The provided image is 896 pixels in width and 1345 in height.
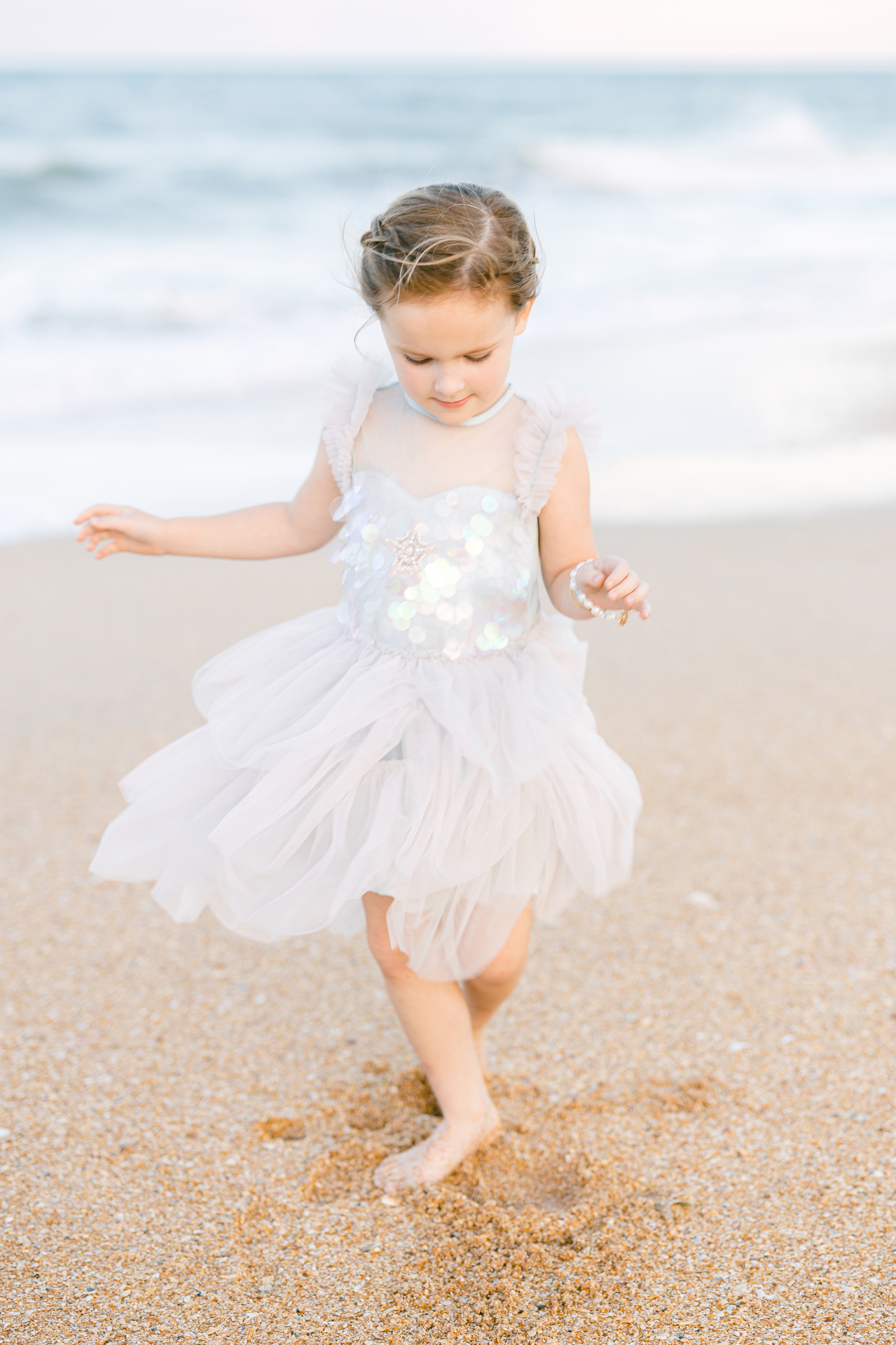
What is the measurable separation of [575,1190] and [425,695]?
89 centimetres

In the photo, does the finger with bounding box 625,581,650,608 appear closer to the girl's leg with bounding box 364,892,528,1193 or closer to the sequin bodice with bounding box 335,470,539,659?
the sequin bodice with bounding box 335,470,539,659

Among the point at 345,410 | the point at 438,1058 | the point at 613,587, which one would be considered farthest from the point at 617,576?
the point at 438,1058

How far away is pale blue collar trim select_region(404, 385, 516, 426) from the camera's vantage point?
6.59 ft

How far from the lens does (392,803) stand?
5.98 ft

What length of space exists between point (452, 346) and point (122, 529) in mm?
737

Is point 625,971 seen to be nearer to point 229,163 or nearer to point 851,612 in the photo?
point 851,612

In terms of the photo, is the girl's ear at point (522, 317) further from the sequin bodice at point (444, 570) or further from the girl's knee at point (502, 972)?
the girl's knee at point (502, 972)

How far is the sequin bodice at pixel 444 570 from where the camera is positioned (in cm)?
198

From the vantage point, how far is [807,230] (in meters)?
13.4

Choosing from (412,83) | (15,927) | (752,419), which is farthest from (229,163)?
(412,83)

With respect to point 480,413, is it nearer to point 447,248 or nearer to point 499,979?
point 447,248

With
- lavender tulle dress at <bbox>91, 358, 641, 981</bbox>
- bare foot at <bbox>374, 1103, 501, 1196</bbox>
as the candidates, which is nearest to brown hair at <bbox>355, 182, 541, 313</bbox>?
lavender tulle dress at <bbox>91, 358, 641, 981</bbox>

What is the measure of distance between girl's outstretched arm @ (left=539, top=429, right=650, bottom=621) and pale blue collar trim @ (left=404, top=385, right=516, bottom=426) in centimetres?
13

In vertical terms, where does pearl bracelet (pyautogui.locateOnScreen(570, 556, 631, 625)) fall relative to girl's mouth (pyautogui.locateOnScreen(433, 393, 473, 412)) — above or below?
below
